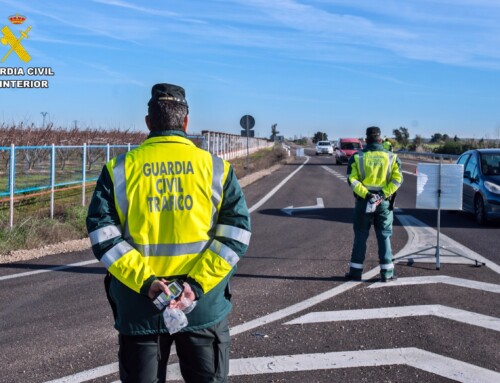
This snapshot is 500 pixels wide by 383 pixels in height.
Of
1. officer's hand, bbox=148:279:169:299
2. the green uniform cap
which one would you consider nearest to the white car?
the green uniform cap

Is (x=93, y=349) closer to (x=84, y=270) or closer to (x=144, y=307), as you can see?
(x=144, y=307)

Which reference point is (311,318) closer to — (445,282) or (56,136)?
(445,282)

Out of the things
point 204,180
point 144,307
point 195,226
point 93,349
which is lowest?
point 93,349

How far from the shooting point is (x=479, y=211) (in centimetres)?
1398

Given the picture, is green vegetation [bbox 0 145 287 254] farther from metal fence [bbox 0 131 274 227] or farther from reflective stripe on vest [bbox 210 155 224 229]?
reflective stripe on vest [bbox 210 155 224 229]

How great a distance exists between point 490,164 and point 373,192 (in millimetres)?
7369

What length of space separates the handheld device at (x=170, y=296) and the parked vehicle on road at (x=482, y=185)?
38.5 feet

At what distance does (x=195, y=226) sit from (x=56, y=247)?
805 centimetres

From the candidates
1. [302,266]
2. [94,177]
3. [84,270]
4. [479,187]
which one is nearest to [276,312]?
[302,266]

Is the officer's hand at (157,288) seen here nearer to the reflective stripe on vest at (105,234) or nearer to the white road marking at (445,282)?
the reflective stripe on vest at (105,234)

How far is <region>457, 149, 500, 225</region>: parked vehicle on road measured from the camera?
13.5 metres

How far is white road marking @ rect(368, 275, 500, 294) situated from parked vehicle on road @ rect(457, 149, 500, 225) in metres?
5.77

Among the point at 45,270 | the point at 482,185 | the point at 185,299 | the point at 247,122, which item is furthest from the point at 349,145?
the point at 185,299

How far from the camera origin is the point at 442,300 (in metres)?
7.10
